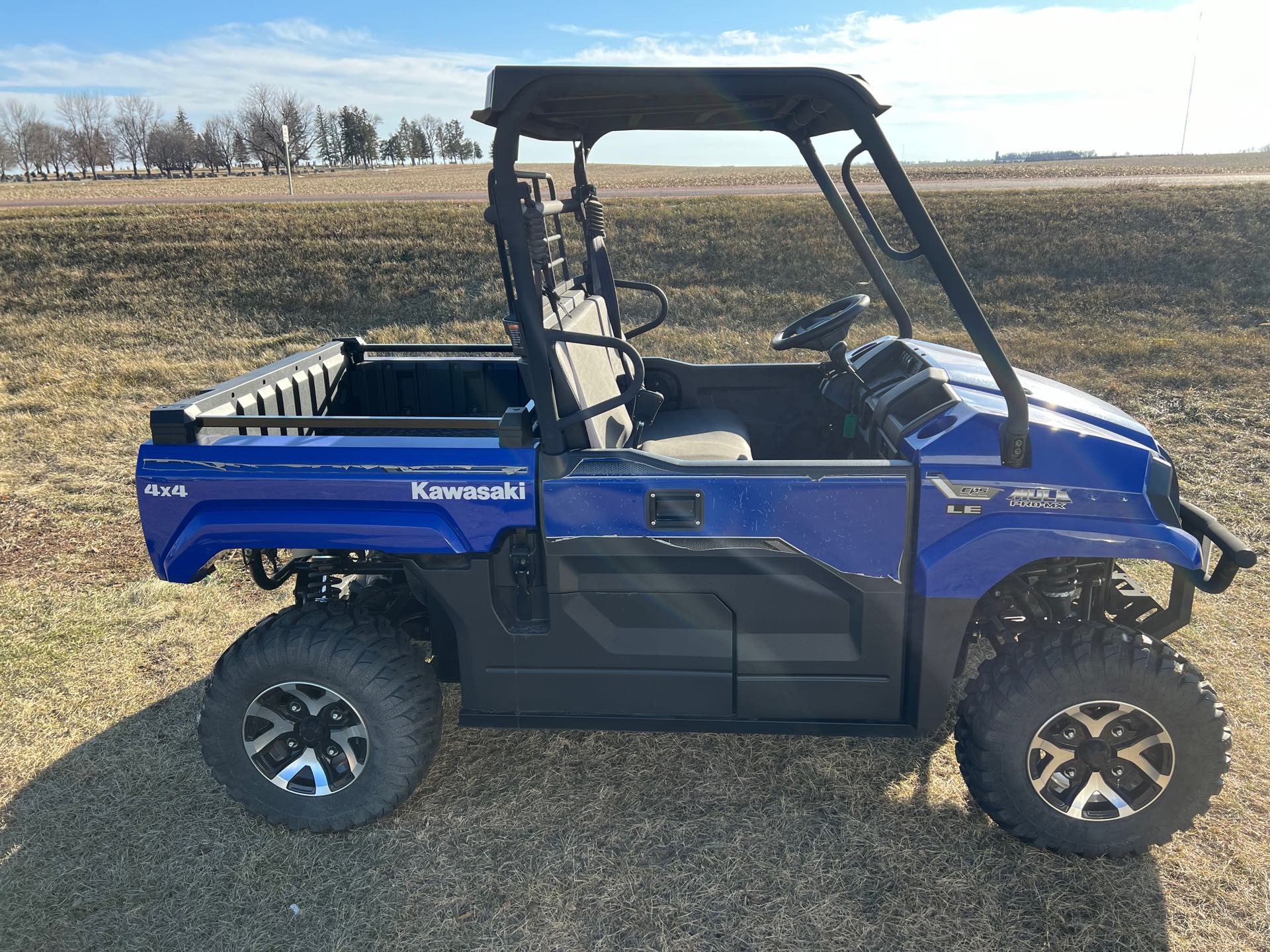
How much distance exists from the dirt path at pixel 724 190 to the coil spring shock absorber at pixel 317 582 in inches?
630

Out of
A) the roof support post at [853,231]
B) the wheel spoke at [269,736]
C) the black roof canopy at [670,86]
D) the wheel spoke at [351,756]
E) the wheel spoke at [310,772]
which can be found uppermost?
the black roof canopy at [670,86]

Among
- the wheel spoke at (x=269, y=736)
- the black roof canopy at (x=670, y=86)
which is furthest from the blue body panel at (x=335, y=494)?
the black roof canopy at (x=670, y=86)

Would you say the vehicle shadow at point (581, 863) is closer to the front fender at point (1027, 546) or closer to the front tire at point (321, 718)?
the front tire at point (321, 718)

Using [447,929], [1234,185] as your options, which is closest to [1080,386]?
[447,929]

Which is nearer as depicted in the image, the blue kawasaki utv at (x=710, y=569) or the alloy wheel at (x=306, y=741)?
the blue kawasaki utv at (x=710, y=569)

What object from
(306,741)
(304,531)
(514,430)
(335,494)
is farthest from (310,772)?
(514,430)

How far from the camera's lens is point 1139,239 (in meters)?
13.5

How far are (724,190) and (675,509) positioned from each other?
18.7 m

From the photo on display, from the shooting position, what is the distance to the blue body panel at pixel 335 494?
2520 mm

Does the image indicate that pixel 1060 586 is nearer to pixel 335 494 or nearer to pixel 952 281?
pixel 952 281

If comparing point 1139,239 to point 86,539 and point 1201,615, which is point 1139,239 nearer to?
point 1201,615

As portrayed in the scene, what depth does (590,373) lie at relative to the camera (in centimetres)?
311

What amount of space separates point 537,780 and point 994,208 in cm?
1482

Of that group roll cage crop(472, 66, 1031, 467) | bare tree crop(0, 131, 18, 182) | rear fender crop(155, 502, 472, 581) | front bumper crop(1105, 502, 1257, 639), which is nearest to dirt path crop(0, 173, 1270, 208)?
roll cage crop(472, 66, 1031, 467)
